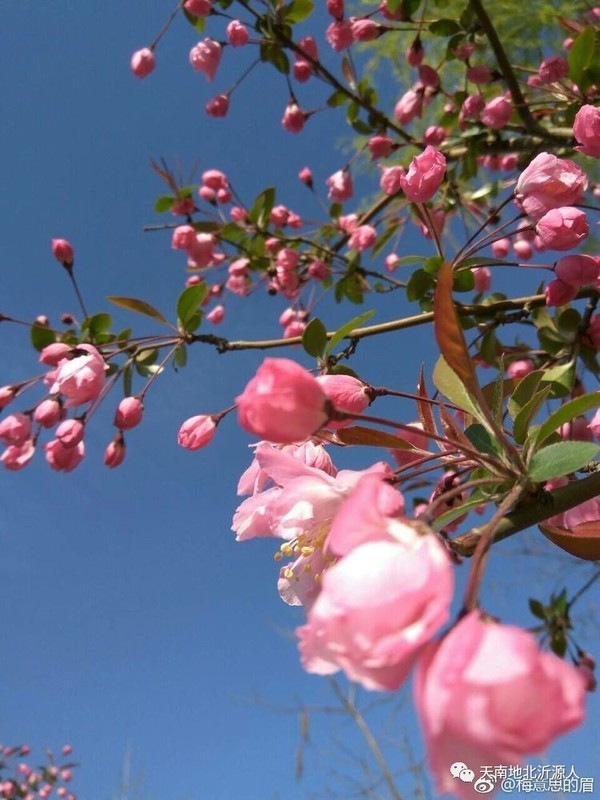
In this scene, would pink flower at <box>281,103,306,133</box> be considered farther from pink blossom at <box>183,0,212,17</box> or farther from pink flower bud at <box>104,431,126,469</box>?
pink flower bud at <box>104,431,126,469</box>

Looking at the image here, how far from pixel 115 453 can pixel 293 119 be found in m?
1.39

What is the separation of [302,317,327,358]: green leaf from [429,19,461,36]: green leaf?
1.23 m

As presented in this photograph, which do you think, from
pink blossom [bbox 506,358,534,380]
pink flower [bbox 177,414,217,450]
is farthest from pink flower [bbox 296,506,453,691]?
pink blossom [bbox 506,358,534,380]

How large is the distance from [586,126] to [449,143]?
38.2 inches

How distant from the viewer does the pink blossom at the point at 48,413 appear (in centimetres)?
130

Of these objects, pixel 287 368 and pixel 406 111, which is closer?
pixel 287 368

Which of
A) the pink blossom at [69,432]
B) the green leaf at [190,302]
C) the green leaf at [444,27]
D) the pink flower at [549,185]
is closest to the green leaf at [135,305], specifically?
the green leaf at [190,302]

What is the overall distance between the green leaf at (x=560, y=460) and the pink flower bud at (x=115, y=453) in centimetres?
110

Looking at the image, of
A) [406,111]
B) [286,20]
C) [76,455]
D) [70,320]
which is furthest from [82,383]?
[406,111]

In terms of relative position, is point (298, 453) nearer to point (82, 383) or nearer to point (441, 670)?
point (441, 670)

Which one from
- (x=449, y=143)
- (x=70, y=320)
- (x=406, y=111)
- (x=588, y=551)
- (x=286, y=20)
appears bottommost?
(x=588, y=551)

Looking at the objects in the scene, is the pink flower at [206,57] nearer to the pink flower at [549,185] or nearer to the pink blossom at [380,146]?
the pink blossom at [380,146]

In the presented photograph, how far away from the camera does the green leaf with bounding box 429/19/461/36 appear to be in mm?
1716

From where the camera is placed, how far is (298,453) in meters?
0.74
